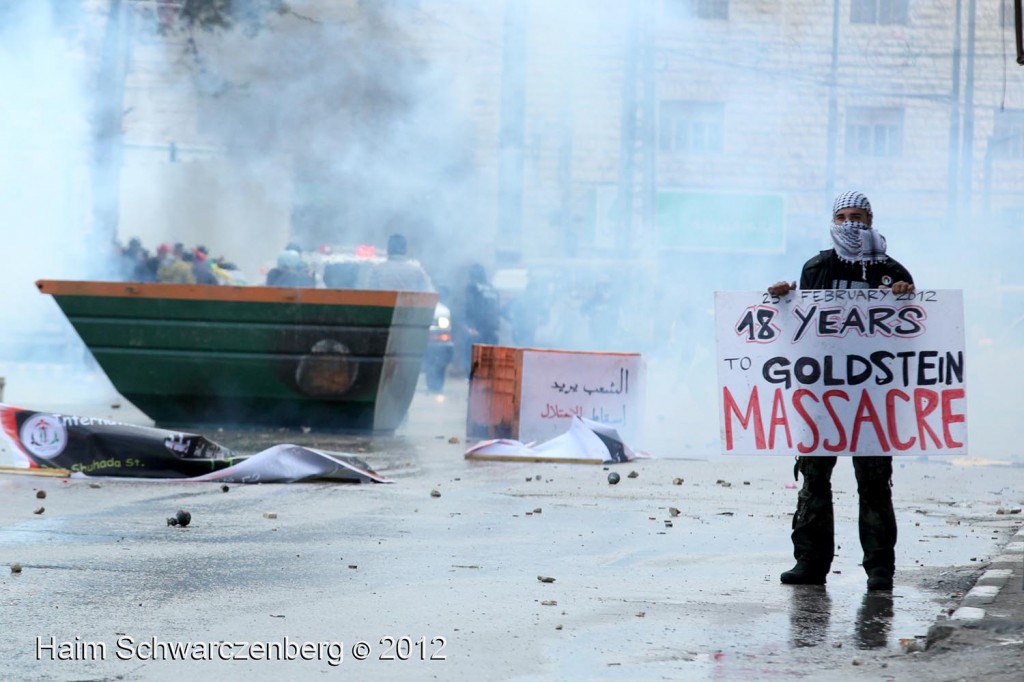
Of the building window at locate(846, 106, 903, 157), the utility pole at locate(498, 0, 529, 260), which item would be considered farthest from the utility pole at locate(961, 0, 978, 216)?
the utility pole at locate(498, 0, 529, 260)

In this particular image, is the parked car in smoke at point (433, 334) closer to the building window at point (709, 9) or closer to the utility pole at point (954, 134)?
the building window at point (709, 9)

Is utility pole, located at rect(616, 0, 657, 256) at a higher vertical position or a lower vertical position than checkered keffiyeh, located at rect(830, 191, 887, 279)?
higher

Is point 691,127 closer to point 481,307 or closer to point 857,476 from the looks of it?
point 481,307

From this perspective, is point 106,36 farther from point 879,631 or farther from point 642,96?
point 879,631

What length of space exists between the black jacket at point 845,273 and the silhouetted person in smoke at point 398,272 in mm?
8550

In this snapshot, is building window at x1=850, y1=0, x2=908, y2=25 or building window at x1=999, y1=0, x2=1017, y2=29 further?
building window at x1=999, y1=0, x2=1017, y2=29

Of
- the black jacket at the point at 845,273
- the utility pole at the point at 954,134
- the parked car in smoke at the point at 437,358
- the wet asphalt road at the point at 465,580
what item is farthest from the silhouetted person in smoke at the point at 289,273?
the black jacket at the point at 845,273

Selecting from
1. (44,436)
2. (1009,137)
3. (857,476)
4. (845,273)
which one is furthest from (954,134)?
(857,476)

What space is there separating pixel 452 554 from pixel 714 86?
11080 millimetres

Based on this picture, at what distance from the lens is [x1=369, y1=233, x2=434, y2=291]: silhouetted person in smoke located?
14578mm

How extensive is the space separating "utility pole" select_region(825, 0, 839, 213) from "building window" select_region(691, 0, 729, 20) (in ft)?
3.47

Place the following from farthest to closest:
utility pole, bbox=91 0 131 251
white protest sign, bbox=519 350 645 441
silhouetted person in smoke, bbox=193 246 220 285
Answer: silhouetted person in smoke, bbox=193 246 220 285
utility pole, bbox=91 0 131 251
white protest sign, bbox=519 350 645 441

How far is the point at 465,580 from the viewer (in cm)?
593

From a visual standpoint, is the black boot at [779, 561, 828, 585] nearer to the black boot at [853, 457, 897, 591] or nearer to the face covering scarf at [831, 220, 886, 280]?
the black boot at [853, 457, 897, 591]
